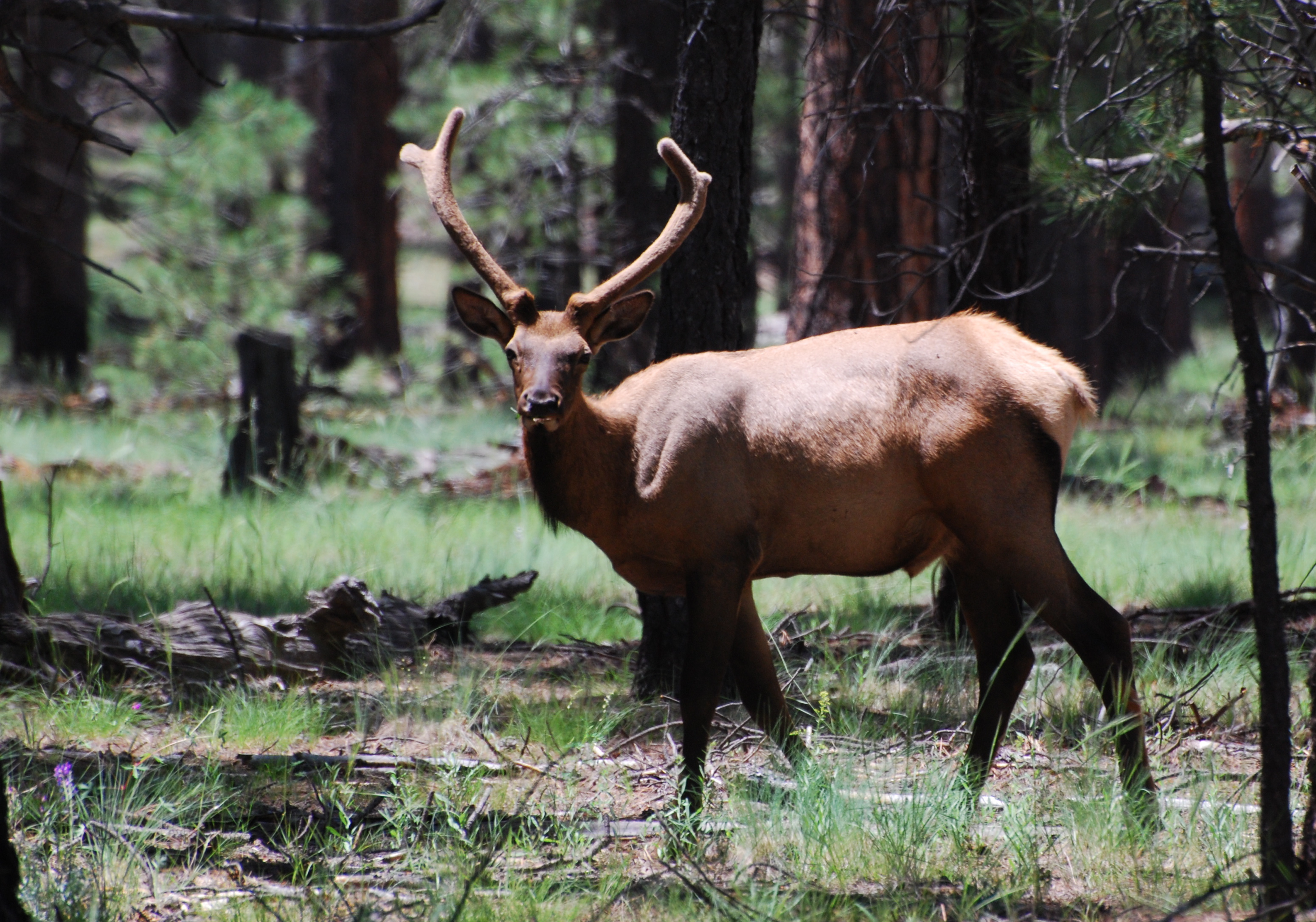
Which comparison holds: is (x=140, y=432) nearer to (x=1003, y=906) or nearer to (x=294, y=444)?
(x=294, y=444)

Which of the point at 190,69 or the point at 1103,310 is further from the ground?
the point at 190,69

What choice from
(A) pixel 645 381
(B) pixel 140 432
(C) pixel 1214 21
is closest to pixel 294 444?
(B) pixel 140 432

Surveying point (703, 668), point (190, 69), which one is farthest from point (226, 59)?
point (703, 668)

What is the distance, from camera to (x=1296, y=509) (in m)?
8.65

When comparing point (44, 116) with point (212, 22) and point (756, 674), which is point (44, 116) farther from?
point (756, 674)

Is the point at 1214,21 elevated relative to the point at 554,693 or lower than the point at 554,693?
elevated

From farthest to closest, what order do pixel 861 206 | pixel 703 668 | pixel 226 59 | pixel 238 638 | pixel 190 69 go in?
pixel 226 59 < pixel 190 69 < pixel 861 206 < pixel 238 638 < pixel 703 668

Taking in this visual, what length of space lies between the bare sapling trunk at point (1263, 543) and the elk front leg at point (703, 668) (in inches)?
Result: 73.5

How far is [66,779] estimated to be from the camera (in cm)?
374

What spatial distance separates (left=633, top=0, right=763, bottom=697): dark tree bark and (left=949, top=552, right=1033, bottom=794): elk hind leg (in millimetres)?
1395

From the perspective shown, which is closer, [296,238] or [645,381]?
[645,381]

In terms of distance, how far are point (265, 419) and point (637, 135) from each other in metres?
4.60

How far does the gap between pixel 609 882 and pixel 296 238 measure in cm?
1136

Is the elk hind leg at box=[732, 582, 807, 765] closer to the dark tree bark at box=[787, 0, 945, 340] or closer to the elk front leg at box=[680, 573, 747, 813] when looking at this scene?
the elk front leg at box=[680, 573, 747, 813]
